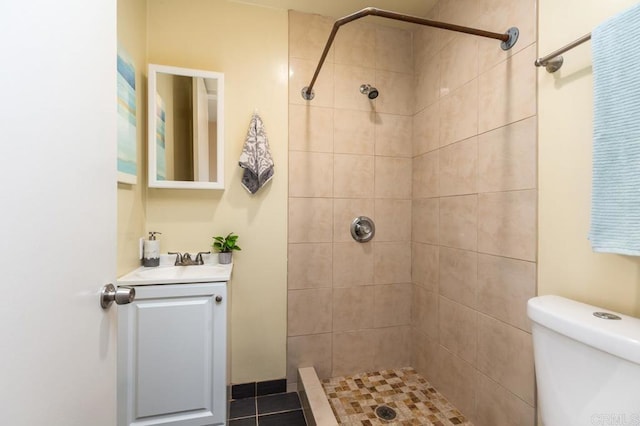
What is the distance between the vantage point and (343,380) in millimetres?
1838

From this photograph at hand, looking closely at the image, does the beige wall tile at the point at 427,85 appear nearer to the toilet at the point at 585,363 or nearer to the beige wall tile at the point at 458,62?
the beige wall tile at the point at 458,62

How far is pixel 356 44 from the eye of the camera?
188 centimetres

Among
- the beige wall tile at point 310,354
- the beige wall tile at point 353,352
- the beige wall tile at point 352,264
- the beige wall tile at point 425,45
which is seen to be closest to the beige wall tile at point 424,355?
the beige wall tile at point 353,352

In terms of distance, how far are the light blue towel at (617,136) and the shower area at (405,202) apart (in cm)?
44

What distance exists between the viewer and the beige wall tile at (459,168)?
4.75ft

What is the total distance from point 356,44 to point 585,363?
6.39ft

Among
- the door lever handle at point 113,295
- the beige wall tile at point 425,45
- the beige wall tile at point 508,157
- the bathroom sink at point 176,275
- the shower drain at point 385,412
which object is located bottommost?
the shower drain at point 385,412

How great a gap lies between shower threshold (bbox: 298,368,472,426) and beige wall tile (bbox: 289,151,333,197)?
1115 millimetres

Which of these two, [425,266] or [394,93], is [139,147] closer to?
[394,93]

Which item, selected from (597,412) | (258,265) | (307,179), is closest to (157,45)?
(307,179)

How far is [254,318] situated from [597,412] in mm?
1515

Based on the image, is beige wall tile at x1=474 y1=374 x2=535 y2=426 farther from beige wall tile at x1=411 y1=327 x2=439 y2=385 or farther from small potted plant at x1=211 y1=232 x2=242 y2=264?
small potted plant at x1=211 y1=232 x2=242 y2=264

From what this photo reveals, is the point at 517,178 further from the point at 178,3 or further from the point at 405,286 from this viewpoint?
the point at 178,3

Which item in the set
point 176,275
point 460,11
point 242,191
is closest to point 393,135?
point 460,11
